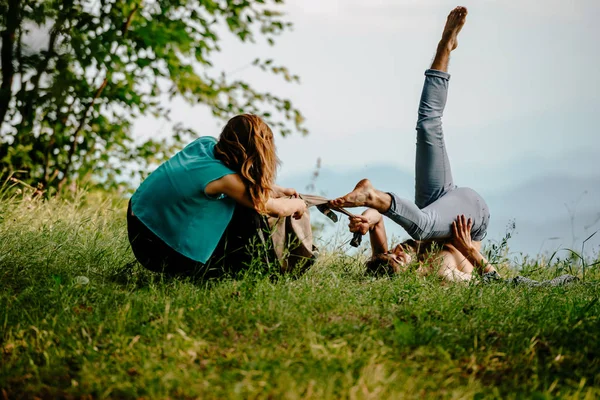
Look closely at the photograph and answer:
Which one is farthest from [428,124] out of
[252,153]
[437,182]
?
[252,153]

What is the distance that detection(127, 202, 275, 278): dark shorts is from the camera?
3564 mm

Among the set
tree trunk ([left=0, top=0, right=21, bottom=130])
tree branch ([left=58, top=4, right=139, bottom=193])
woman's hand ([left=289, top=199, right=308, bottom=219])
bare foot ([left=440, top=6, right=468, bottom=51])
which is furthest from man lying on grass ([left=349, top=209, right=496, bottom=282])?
tree branch ([left=58, top=4, right=139, bottom=193])

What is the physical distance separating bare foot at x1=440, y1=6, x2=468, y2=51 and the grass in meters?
1.97

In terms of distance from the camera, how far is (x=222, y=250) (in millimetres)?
3689

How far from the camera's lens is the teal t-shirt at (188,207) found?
11.2 feet

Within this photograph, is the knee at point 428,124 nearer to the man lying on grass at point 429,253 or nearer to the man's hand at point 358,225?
the man lying on grass at point 429,253

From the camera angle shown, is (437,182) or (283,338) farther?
(437,182)

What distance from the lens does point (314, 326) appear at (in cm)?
282

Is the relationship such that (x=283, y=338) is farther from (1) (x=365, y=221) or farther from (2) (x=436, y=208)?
(2) (x=436, y=208)

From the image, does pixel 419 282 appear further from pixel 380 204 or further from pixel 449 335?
pixel 449 335

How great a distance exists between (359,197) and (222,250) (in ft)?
3.38

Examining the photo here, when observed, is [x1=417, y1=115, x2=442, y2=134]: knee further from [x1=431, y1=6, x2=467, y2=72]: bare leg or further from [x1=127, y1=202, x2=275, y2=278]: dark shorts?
[x1=127, y1=202, x2=275, y2=278]: dark shorts

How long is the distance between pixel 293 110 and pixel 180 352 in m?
4.68

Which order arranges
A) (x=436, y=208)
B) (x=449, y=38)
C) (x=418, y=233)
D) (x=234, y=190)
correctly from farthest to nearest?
(x=449, y=38), (x=436, y=208), (x=418, y=233), (x=234, y=190)
